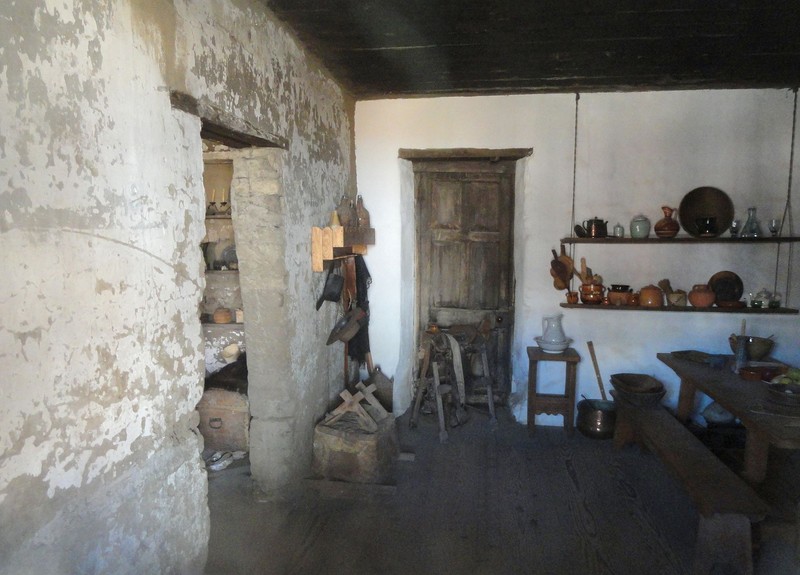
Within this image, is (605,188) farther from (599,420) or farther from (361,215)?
(361,215)

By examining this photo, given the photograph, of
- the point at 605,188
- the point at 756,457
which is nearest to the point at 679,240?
the point at 605,188

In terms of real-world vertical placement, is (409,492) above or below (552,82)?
below

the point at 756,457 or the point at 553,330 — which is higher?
the point at 553,330

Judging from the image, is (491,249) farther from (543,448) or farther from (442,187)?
(543,448)

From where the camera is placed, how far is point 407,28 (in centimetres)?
268

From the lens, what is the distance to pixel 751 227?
363 cm

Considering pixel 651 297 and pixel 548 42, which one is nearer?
pixel 548 42

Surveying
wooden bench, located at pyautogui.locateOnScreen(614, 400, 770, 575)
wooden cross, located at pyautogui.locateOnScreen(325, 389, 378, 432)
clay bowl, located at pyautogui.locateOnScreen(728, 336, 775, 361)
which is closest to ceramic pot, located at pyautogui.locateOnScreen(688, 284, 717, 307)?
clay bowl, located at pyautogui.locateOnScreen(728, 336, 775, 361)

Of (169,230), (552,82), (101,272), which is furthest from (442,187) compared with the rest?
(101,272)

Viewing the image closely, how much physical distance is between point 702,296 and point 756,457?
1350 millimetres

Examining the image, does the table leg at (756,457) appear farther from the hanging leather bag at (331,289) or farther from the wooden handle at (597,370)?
the hanging leather bag at (331,289)

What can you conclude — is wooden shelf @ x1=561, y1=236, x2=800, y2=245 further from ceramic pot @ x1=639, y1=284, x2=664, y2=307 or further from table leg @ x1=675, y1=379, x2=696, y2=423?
table leg @ x1=675, y1=379, x2=696, y2=423

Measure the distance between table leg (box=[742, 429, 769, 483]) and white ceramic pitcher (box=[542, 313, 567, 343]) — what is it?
4.64 feet

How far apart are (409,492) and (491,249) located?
2100mm
